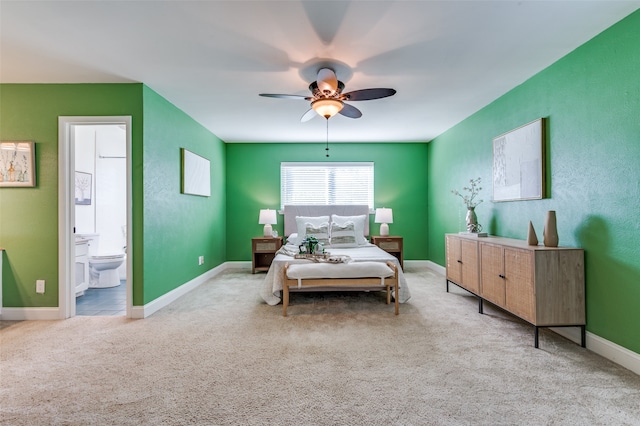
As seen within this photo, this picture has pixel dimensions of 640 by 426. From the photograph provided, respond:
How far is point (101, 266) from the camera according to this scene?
464 centimetres

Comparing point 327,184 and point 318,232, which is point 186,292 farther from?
point 327,184

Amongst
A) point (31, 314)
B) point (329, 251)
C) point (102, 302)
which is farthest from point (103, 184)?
point (329, 251)

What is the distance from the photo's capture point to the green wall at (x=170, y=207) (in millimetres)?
3398

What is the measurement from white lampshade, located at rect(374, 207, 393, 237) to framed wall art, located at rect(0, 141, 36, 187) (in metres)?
4.93

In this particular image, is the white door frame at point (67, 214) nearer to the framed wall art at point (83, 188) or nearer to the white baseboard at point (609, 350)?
the framed wall art at point (83, 188)

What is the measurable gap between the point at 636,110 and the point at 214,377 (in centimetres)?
345

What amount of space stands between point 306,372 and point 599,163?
9.02 feet

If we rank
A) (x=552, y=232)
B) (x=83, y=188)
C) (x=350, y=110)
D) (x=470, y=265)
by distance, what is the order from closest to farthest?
(x=552, y=232), (x=350, y=110), (x=470, y=265), (x=83, y=188)

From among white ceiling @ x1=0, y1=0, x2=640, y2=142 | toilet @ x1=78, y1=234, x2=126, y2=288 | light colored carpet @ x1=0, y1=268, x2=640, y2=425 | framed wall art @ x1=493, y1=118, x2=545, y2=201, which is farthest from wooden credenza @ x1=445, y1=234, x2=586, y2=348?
toilet @ x1=78, y1=234, x2=126, y2=288

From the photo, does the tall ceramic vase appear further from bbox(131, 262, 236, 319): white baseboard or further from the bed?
bbox(131, 262, 236, 319): white baseboard

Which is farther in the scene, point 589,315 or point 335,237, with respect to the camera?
point 335,237

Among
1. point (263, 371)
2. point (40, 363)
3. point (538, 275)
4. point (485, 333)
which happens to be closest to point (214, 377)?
point (263, 371)

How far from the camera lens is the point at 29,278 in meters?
3.27

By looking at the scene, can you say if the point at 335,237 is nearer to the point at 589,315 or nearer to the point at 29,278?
the point at 589,315
